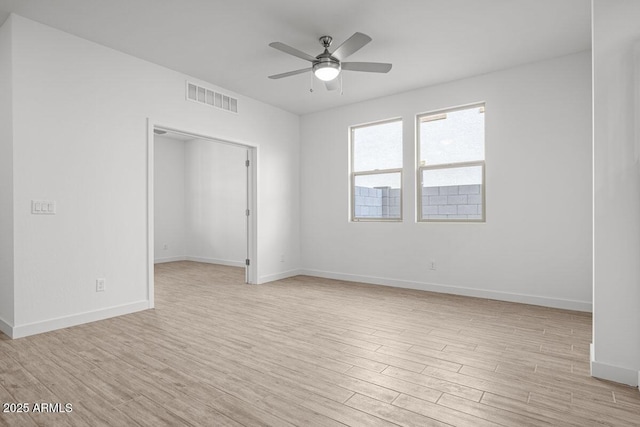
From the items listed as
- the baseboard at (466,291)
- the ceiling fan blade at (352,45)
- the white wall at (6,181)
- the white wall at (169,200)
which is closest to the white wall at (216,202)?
the white wall at (169,200)

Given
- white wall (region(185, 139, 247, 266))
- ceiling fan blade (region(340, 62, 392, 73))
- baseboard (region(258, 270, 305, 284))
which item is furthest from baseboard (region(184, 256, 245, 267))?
ceiling fan blade (region(340, 62, 392, 73))

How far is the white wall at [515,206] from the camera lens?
3.80 m

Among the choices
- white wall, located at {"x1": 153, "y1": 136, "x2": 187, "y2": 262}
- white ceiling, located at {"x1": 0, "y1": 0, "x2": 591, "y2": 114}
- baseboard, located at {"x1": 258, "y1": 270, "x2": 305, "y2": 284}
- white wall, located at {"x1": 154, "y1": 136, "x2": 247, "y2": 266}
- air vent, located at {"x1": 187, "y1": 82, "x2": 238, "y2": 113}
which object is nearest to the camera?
white ceiling, located at {"x1": 0, "y1": 0, "x2": 591, "y2": 114}

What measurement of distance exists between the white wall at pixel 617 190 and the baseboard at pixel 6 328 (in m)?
4.67

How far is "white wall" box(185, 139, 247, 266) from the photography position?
7359 mm

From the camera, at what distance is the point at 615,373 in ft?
7.15

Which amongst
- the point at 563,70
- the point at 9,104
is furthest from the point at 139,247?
the point at 563,70

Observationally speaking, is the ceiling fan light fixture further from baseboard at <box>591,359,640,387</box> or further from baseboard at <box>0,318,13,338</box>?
baseboard at <box>0,318,13,338</box>

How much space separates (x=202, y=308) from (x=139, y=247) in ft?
3.37

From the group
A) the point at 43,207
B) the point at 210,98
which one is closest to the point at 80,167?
the point at 43,207

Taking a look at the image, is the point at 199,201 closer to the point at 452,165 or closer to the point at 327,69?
the point at 327,69

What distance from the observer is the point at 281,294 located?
4711mm

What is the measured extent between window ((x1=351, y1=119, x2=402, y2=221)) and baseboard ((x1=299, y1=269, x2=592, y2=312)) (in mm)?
982

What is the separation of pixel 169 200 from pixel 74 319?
508cm
